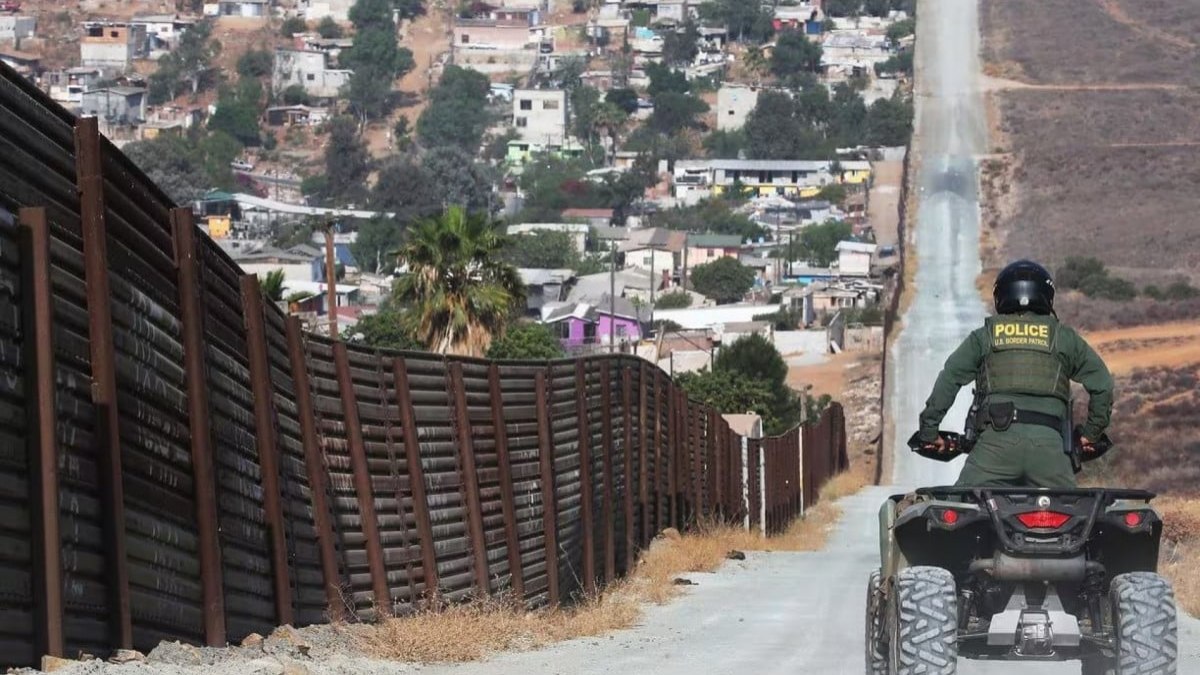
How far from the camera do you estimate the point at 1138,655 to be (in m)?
10.3

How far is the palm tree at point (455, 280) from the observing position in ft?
165

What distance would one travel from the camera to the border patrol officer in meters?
11.0

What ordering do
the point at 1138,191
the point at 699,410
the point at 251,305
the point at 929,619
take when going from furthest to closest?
the point at 1138,191 < the point at 699,410 < the point at 251,305 < the point at 929,619

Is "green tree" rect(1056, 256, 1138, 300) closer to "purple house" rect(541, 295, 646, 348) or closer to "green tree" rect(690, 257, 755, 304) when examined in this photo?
"purple house" rect(541, 295, 646, 348)

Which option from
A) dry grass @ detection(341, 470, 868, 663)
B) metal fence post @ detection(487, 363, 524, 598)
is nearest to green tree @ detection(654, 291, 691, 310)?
dry grass @ detection(341, 470, 868, 663)

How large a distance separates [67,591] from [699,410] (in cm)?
2090

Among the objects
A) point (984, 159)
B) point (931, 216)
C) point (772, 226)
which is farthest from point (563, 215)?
point (931, 216)

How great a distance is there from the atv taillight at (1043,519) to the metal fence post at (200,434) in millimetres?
3990

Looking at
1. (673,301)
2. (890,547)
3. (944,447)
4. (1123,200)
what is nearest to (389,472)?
(890,547)

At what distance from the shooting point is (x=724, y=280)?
5364 inches

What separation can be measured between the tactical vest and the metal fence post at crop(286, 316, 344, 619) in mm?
4349

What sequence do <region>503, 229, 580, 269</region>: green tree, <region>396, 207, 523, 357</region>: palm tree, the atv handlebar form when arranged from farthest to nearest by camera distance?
<region>503, 229, 580, 269</region>: green tree
<region>396, 207, 523, 357</region>: palm tree
the atv handlebar

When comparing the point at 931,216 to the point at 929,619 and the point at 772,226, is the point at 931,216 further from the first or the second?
the point at 929,619

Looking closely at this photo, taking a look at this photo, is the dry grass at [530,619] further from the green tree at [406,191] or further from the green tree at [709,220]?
the green tree at [406,191]
